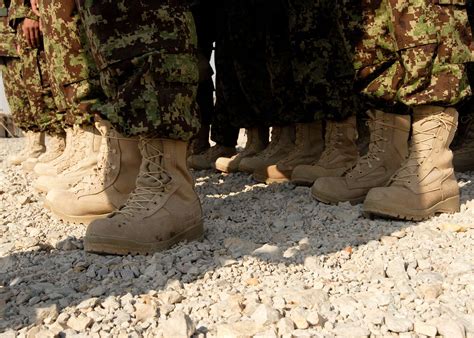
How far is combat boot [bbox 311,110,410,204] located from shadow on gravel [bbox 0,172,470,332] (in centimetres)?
8

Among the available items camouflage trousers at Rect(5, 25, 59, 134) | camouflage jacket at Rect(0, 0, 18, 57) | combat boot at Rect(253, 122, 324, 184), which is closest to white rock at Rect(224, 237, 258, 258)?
combat boot at Rect(253, 122, 324, 184)

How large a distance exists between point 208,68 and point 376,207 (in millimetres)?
2090

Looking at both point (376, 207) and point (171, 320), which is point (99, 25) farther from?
point (376, 207)

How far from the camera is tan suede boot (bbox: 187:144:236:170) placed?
3.95m

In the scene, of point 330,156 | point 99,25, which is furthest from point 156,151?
point 330,156

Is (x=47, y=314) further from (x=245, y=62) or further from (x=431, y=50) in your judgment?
(x=245, y=62)

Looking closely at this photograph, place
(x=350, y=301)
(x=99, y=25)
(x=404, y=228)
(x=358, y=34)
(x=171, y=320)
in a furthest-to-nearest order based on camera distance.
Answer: (x=358, y=34) < (x=404, y=228) < (x=99, y=25) < (x=350, y=301) < (x=171, y=320)

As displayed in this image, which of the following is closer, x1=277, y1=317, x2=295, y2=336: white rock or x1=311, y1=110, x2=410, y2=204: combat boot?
x1=277, y1=317, x2=295, y2=336: white rock

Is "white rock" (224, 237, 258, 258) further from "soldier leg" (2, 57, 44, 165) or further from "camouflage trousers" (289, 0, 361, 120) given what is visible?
"soldier leg" (2, 57, 44, 165)

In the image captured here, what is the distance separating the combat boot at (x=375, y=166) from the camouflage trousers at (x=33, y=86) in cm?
249

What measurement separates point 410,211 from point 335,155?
0.75 m

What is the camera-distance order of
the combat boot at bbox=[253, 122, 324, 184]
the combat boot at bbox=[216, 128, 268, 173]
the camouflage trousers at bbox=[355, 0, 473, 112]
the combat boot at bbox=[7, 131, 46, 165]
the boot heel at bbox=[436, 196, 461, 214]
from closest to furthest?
the camouflage trousers at bbox=[355, 0, 473, 112] → the boot heel at bbox=[436, 196, 461, 214] → the combat boot at bbox=[253, 122, 324, 184] → the combat boot at bbox=[216, 128, 268, 173] → the combat boot at bbox=[7, 131, 46, 165]

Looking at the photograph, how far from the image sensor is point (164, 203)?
180 centimetres

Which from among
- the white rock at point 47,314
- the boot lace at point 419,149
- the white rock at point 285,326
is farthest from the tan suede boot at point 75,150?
the white rock at point 285,326
